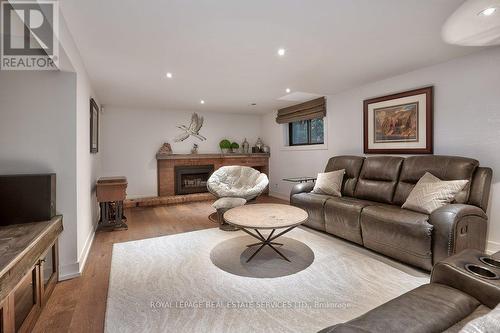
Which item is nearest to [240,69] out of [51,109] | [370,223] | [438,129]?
[51,109]

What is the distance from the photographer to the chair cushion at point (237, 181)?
416 centimetres

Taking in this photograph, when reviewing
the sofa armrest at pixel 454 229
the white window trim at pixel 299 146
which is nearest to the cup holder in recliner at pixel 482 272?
the sofa armrest at pixel 454 229

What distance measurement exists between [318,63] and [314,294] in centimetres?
244

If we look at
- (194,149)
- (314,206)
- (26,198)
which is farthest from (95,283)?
(194,149)

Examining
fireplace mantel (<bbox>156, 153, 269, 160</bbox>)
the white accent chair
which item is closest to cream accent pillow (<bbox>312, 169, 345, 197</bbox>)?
the white accent chair

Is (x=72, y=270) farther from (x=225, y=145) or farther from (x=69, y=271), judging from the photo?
(x=225, y=145)

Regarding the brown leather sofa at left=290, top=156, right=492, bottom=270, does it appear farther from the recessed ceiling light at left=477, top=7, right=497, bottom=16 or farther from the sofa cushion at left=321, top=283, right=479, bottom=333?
the recessed ceiling light at left=477, top=7, right=497, bottom=16

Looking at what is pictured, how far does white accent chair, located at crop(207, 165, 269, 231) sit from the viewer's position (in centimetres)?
375

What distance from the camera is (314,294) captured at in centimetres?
194

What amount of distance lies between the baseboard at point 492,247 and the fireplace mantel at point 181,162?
4.59m

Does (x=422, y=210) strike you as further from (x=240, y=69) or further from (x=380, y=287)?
(x=240, y=69)

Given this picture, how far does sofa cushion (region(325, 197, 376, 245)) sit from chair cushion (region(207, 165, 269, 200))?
51.7 inches

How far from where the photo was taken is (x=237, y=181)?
15.5 ft

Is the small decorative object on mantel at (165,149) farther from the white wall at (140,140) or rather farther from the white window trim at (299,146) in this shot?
the white window trim at (299,146)
